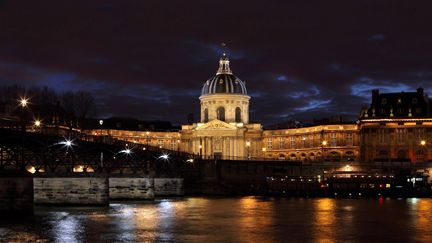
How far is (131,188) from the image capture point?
123 metres

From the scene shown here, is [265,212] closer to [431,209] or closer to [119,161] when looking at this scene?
[431,209]

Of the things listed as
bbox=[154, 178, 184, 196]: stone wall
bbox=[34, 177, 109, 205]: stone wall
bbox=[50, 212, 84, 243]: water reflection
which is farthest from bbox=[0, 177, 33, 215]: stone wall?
bbox=[154, 178, 184, 196]: stone wall

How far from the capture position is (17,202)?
80625mm

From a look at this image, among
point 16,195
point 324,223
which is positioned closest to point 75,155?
point 16,195

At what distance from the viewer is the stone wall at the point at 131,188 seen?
122188 millimetres

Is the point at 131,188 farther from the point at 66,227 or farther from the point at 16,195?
the point at 66,227

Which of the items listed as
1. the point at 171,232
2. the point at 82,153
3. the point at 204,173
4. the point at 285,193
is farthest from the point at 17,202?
the point at 204,173

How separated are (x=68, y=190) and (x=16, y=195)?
20035 mm

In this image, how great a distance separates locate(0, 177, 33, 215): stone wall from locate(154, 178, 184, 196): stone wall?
200 ft

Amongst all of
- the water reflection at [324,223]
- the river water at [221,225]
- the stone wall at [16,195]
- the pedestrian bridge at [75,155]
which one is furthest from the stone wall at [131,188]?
the stone wall at [16,195]

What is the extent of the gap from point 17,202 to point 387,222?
3714 centimetres

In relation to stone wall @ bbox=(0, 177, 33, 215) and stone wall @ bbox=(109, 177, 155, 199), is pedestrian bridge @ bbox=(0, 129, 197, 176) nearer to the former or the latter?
stone wall @ bbox=(0, 177, 33, 215)

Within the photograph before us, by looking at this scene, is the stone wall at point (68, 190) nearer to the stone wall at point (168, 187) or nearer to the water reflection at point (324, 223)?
the water reflection at point (324, 223)

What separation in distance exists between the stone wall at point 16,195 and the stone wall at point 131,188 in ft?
135
